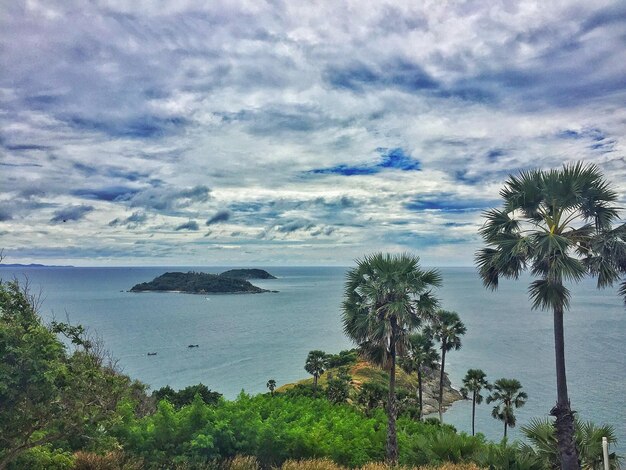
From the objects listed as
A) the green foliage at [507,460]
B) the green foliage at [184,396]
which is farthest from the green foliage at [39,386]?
the green foliage at [184,396]

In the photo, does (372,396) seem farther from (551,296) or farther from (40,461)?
(40,461)

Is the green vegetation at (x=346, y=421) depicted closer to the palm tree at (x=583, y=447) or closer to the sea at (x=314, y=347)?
the palm tree at (x=583, y=447)

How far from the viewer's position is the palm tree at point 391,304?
1666 centimetres

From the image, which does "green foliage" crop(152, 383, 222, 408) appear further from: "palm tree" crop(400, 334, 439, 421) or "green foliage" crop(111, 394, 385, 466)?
"green foliage" crop(111, 394, 385, 466)

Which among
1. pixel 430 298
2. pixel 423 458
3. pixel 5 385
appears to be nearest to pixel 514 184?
pixel 430 298

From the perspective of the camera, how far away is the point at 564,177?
462 inches

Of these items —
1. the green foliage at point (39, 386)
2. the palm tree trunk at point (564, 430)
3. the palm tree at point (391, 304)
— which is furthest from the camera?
the palm tree at point (391, 304)

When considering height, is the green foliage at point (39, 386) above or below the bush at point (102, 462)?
above

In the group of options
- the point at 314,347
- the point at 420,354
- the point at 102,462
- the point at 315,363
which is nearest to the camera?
the point at 102,462

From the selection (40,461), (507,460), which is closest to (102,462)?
(40,461)

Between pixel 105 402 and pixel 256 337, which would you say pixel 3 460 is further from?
pixel 256 337

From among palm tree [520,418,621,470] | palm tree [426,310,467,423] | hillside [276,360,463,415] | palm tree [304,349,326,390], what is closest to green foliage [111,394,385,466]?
palm tree [520,418,621,470]

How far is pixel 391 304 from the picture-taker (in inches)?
647

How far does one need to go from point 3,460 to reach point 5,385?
1.93 meters
